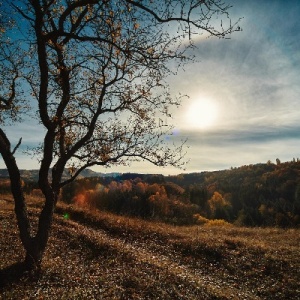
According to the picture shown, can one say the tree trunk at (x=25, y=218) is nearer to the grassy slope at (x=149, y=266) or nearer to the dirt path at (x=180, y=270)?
the grassy slope at (x=149, y=266)

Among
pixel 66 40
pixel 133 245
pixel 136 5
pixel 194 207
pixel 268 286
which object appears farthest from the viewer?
pixel 194 207

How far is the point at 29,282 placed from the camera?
40.9ft

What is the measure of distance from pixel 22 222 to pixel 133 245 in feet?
29.3

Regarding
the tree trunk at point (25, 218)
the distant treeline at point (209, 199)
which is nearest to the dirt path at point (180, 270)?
the tree trunk at point (25, 218)

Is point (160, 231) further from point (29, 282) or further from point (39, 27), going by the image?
point (39, 27)

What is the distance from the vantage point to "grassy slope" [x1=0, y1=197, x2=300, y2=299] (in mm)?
12320

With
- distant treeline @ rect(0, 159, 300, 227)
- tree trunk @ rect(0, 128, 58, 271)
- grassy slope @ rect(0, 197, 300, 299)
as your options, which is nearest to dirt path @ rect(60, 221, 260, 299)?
grassy slope @ rect(0, 197, 300, 299)

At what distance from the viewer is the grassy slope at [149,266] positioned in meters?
12.3

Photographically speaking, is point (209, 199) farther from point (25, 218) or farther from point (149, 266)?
point (25, 218)

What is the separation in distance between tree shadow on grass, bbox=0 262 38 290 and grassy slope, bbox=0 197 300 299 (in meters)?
0.04

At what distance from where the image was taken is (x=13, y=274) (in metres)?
12.9

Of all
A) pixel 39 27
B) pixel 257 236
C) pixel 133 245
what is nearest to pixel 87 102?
pixel 39 27

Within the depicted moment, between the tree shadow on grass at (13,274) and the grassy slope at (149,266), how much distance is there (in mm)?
37

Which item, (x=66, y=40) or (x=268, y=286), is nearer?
(x=66, y=40)
